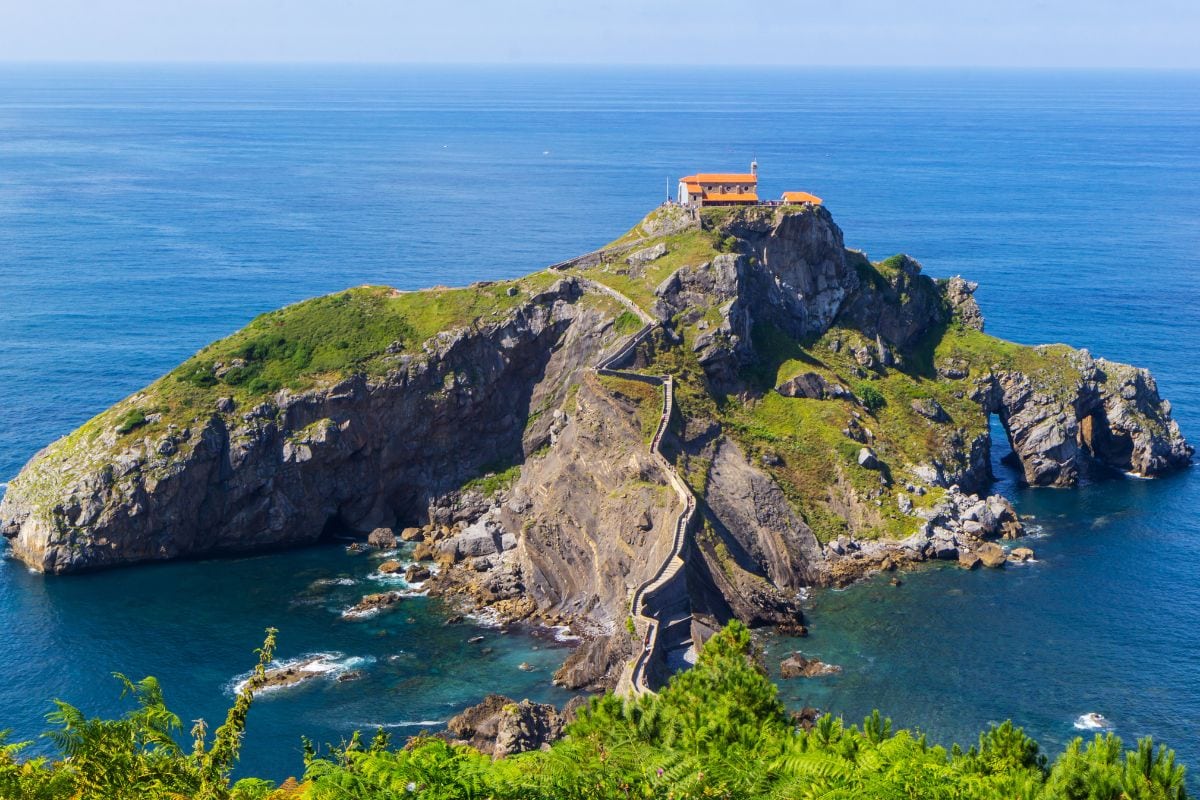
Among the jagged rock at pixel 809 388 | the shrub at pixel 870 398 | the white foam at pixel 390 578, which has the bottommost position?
the white foam at pixel 390 578

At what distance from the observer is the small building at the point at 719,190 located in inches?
5084

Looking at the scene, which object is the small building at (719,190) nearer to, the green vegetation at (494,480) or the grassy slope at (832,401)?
the grassy slope at (832,401)

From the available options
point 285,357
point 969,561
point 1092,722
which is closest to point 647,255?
point 285,357

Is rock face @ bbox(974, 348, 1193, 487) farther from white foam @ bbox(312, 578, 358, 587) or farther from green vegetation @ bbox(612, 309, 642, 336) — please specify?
white foam @ bbox(312, 578, 358, 587)

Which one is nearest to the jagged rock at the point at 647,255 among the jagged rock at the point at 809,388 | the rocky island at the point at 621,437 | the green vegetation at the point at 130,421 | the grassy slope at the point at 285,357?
the rocky island at the point at 621,437

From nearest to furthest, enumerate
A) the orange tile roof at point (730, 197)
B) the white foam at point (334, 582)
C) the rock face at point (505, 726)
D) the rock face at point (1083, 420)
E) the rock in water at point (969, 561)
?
the rock face at point (505, 726) → the white foam at point (334, 582) → the rock in water at point (969, 561) → the rock face at point (1083, 420) → the orange tile roof at point (730, 197)

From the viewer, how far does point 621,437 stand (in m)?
103

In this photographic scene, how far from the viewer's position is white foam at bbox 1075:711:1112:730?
76625 millimetres

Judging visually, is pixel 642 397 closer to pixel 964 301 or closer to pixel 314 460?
pixel 314 460

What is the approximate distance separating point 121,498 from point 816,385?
6006 centimetres

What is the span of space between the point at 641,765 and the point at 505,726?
35.5 meters

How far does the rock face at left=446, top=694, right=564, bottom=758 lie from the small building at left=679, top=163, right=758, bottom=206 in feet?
214

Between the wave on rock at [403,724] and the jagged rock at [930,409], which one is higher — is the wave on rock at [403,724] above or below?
below

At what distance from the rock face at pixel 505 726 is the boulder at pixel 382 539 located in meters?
30.0
